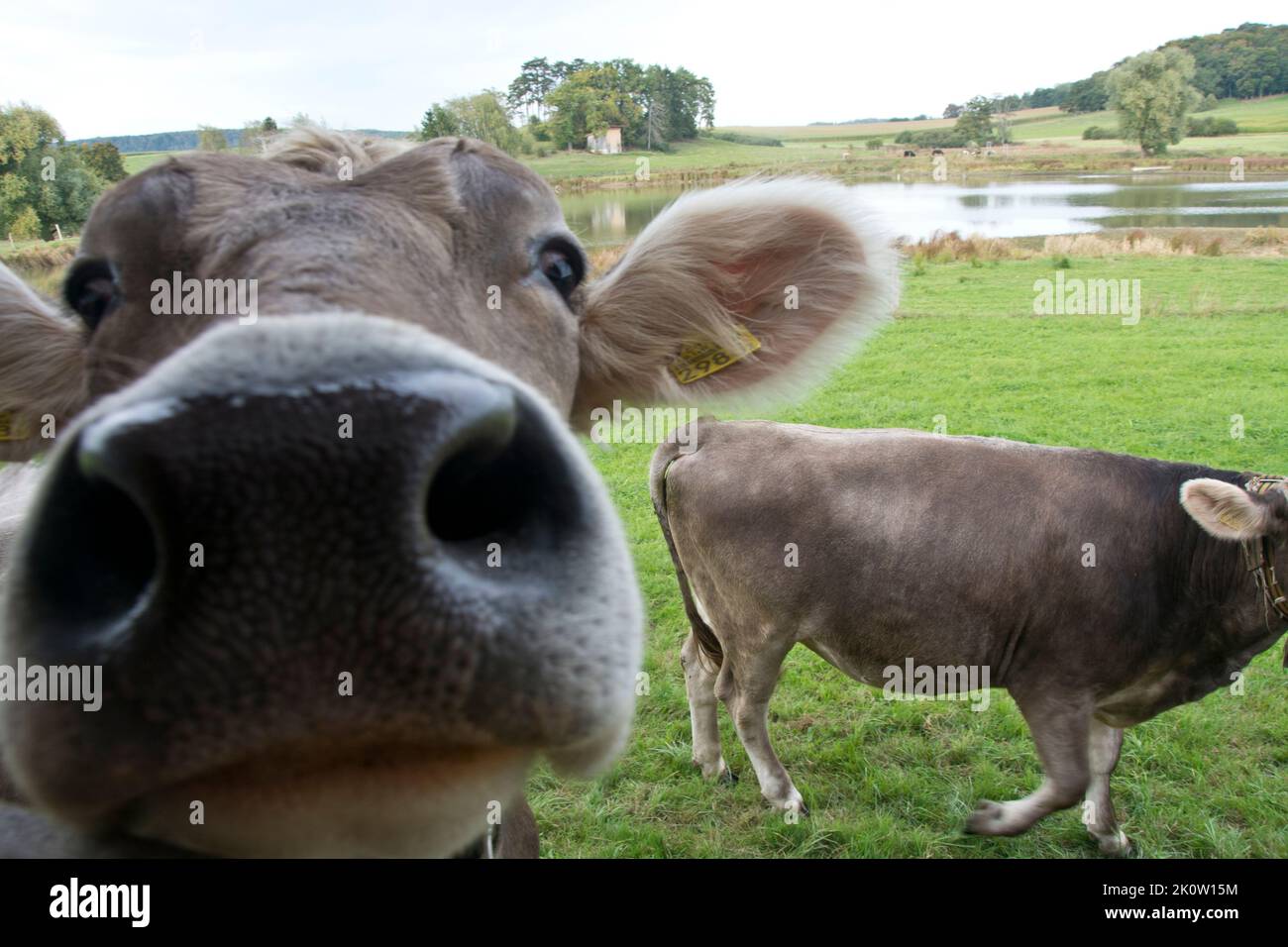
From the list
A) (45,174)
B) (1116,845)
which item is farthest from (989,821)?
(45,174)

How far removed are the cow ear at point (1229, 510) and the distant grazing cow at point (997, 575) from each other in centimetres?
1

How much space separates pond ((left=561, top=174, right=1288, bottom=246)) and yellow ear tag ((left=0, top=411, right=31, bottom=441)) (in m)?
22.7

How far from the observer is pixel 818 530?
5.05 meters

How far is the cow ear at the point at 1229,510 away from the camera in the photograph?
4273mm

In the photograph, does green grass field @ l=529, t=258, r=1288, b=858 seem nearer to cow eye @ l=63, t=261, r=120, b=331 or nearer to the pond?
cow eye @ l=63, t=261, r=120, b=331

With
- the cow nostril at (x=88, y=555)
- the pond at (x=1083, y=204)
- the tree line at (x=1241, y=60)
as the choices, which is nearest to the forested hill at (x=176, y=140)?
the cow nostril at (x=88, y=555)

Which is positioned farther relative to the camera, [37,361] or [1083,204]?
[1083,204]

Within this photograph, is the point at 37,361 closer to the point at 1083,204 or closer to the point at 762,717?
the point at 762,717

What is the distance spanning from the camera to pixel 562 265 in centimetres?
269

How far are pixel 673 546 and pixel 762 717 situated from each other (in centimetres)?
126

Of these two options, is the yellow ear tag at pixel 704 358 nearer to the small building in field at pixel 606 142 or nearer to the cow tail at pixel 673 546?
the cow tail at pixel 673 546
